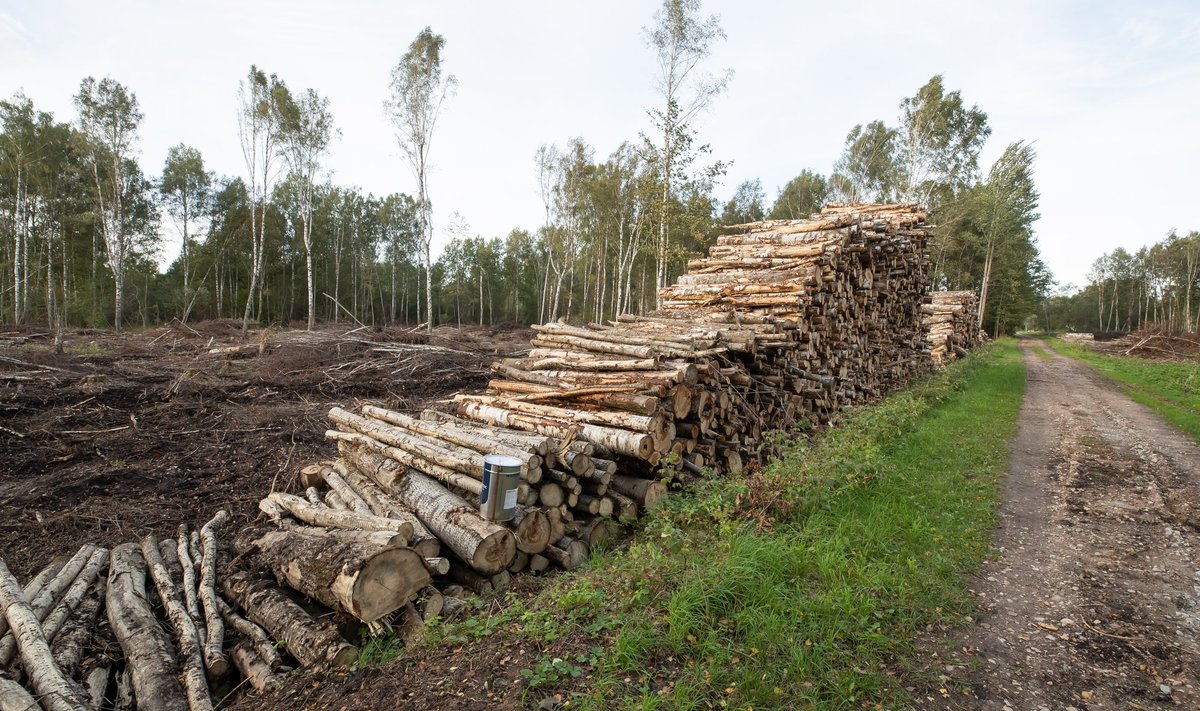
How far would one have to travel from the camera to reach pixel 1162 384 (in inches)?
569

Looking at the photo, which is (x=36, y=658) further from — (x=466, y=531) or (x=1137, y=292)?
(x=1137, y=292)

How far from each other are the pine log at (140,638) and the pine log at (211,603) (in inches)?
7.3

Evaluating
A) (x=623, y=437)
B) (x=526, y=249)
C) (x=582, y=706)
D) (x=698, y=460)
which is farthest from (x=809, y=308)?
(x=526, y=249)

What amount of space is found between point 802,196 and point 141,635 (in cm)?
4441

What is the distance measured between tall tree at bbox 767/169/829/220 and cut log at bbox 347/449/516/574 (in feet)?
134

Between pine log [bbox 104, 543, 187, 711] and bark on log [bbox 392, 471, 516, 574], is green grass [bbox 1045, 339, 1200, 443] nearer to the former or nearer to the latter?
bark on log [bbox 392, 471, 516, 574]

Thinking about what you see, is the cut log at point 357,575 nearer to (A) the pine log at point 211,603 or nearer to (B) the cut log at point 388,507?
(B) the cut log at point 388,507

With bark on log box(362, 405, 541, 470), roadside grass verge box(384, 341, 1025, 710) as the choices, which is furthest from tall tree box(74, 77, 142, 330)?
roadside grass verge box(384, 341, 1025, 710)

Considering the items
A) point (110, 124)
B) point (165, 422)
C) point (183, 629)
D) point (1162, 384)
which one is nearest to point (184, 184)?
point (110, 124)

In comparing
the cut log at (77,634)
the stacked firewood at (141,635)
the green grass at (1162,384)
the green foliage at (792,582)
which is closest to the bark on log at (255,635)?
the stacked firewood at (141,635)

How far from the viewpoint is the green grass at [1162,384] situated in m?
10.1

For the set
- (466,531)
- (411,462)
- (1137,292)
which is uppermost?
(1137,292)

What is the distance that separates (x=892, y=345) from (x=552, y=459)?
12.0 metres

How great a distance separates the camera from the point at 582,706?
99.9 inches
